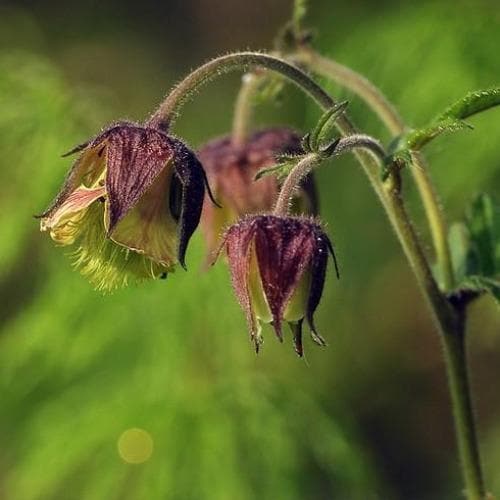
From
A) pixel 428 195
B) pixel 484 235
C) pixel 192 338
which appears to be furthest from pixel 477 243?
pixel 192 338

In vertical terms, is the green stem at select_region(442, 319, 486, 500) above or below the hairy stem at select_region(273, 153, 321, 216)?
below

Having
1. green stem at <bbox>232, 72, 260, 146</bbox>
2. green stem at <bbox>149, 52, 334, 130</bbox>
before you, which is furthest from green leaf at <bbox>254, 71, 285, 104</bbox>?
green stem at <bbox>149, 52, 334, 130</bbox>

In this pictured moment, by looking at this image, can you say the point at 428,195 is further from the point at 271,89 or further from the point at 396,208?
the point at 271,89

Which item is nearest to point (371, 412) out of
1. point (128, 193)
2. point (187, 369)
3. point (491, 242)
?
point (187, 369)

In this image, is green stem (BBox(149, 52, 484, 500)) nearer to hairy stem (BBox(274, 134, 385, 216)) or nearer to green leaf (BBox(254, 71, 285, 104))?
hairy stem (BBox(274, 134, 385, 216))

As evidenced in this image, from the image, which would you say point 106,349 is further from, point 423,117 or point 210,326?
point 423,117

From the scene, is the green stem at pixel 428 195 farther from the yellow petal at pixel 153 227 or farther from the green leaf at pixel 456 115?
the yellow petal at pixel 153 227
